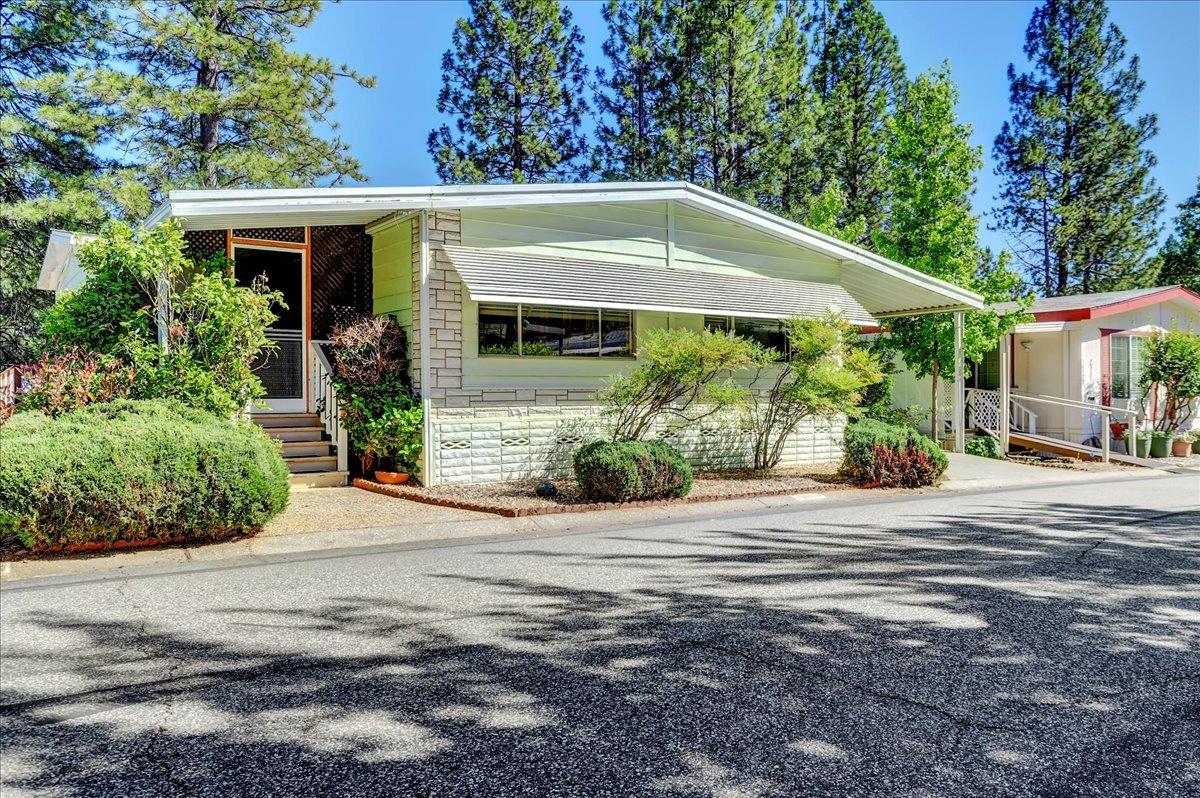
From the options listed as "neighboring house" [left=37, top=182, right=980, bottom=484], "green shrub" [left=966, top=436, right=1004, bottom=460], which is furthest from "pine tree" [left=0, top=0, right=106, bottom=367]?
"green shrub" [left=966, top=436, right=1004, bottom=460]

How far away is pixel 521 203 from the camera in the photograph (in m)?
10.1

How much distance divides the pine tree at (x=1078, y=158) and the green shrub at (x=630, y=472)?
25318 mm

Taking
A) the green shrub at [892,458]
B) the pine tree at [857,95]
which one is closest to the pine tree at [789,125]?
the pine tree at [857,95]

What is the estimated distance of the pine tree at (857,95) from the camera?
2538 centimetres

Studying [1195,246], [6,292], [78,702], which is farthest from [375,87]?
[1195,246]

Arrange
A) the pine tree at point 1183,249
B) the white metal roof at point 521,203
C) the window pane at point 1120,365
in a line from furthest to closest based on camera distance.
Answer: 1. the pine tree at point 1183,249
2. the window pane at point 1120,365
3. the white metal roof at point 521,203

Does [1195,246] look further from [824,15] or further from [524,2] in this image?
[524,2]

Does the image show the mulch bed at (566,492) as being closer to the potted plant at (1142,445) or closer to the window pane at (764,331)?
the window pane at (764,331)

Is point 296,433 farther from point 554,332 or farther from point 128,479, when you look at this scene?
point 128,479

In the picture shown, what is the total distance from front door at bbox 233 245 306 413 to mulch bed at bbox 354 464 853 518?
7.13ft

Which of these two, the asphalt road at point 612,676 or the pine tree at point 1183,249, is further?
the pine tree at point 1183,249

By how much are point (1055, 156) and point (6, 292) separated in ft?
109

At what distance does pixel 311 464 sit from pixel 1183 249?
107 feet

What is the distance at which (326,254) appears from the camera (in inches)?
455
